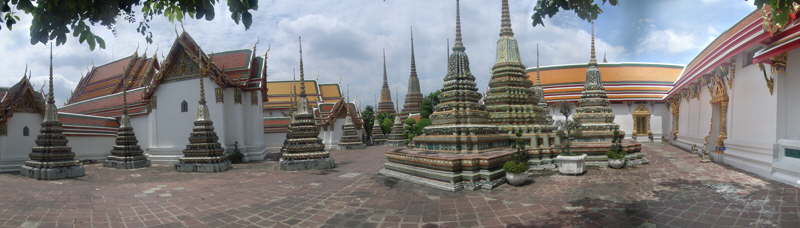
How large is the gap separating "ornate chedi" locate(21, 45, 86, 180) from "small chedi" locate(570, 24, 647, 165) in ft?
51.3

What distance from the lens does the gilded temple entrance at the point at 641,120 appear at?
80.2ft

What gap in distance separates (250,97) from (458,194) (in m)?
13.7

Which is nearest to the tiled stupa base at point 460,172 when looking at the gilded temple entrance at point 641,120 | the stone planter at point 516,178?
the stone planter at point 516,178

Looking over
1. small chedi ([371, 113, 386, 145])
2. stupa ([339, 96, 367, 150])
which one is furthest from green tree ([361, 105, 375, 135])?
stupa ([339, 96, 367, 150])

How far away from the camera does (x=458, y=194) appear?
7.54 m

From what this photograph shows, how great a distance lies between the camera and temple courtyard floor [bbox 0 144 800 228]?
5.36 meters

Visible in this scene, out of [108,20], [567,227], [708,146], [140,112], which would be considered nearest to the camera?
[108,20]

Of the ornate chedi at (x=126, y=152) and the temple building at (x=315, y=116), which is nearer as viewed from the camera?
the ornate chedi at (x=126, y=152)

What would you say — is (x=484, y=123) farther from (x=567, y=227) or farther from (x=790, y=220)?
(x=790, y=220)

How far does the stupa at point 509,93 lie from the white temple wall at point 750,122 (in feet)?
15.7

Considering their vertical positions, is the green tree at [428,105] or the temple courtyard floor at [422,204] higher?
the green tree at [428,105]

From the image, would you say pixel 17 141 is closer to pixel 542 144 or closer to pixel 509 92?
Answer: pixel 509 92

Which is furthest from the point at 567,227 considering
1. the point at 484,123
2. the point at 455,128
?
the point at 484,123

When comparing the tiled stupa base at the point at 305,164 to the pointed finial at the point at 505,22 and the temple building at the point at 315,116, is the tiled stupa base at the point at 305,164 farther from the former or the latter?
the pointed finial at the point at 505,22
